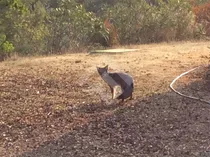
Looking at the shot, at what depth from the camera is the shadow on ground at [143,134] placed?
13.3 ft

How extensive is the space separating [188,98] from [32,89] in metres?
2.16

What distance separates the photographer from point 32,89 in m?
6.22

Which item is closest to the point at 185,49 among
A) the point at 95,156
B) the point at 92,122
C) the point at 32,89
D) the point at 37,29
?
the point at 37,29

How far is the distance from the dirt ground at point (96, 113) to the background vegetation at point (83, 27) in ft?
7.11

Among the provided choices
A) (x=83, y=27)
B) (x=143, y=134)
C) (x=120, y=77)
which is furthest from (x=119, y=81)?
(x=83, y=27)

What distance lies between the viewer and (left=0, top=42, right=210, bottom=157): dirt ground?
13.7 feet

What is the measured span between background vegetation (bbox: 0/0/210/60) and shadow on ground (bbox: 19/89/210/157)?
486cm

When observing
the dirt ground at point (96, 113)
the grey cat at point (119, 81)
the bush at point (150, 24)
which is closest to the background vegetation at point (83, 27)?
the bush at point (150, 24)

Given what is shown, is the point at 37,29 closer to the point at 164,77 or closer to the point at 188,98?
the point at 164,77

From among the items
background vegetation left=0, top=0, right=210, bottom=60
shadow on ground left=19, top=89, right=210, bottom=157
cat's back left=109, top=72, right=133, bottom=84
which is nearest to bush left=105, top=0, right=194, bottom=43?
background vegetation left=0, top=0, right=210, bottom=60

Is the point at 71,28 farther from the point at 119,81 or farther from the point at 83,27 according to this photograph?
the point at 119,81

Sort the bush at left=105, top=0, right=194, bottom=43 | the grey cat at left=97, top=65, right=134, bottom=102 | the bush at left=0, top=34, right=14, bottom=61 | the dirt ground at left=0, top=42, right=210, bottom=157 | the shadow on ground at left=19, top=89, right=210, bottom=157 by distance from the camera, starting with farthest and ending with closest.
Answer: the bush at left=105, top=0, right=194, bottom=43, the bush at left=0, top=34, right=14, bottom=61, the grey cat at left=97, top=65, right=134, bottom=102, the dirt ground at left=0, top=42, right=210, bottom=157, the shadow on ground at left=19, top=89, right=210, bottom=157

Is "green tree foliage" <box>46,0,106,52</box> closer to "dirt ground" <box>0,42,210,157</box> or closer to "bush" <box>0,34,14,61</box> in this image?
"bush" <box>0,34,14,61</box>

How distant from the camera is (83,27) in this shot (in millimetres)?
10672
